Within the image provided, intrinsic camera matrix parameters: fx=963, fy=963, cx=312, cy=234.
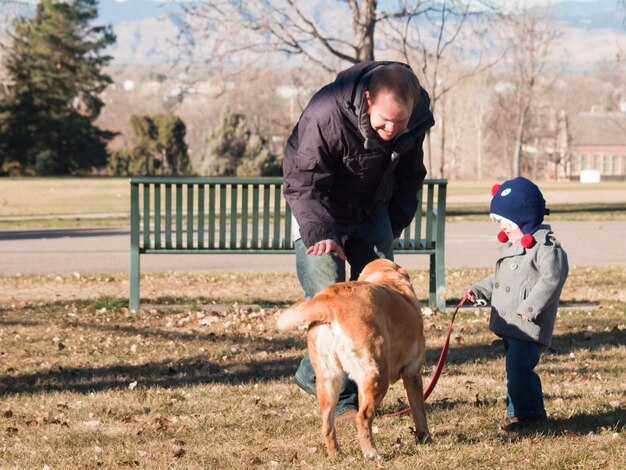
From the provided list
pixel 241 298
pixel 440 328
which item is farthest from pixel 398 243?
pixel 241 298

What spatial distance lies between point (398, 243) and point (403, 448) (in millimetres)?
4709

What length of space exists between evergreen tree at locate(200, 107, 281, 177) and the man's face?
5084cm

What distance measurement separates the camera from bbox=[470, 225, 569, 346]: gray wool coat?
4.94 m

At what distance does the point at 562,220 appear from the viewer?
68.8 ft

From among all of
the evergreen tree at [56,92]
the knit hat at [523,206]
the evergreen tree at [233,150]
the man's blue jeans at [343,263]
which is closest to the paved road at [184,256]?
the man's blue jeans at [343,263]

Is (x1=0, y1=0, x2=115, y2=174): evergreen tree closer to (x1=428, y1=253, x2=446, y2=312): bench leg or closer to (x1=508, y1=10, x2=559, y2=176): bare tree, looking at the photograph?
(x1=508, y1=10, x2=559, y2=176): bare tree

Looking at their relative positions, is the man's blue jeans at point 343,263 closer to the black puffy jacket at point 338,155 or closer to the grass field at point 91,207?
the black puffy jacket at point 338,155

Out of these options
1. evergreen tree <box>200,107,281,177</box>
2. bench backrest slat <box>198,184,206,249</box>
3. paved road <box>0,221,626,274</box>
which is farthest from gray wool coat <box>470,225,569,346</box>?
evergreen tree <box>200,107,281,177</box>

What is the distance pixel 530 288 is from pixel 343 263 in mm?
994

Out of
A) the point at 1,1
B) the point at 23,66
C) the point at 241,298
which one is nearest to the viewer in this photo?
the point at 241,298

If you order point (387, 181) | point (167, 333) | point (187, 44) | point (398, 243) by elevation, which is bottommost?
point (167, 333)

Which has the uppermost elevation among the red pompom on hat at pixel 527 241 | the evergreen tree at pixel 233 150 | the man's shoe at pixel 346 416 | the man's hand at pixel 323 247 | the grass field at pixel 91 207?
the evergreen tree at pixel 233 150

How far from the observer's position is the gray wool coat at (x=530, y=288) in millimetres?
4941

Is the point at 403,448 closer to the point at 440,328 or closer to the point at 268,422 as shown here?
the point at 268,422
